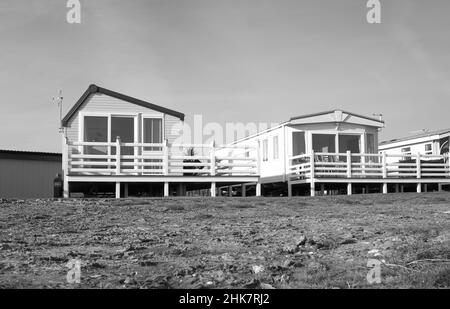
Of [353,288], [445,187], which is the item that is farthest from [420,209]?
[445,187]

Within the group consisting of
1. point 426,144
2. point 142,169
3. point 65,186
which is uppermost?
point 426,144

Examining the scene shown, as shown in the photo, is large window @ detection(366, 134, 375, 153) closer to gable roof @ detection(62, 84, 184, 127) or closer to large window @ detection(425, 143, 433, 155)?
large window @ detection(425, 143, 433, 155)

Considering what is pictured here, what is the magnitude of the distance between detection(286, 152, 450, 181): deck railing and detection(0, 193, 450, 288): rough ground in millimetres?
8796

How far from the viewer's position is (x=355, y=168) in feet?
71.1

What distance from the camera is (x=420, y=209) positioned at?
40.7ft

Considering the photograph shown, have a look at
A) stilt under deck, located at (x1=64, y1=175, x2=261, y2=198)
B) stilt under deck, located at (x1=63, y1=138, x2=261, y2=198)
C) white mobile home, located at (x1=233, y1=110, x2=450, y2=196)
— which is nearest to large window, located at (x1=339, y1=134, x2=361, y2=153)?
white mobile home, located at (x1=233, y1=110, x2=450, y2=196)

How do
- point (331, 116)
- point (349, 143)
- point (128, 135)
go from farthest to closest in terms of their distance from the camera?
point (349, 143) → point (331, 116) → point (128, 135)

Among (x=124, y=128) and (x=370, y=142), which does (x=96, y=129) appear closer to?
(x=124, y=128)

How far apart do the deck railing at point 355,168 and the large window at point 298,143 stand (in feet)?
1.91

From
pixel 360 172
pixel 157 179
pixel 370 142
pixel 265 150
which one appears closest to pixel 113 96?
pixel 157 179

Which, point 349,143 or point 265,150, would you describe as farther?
point 265,150

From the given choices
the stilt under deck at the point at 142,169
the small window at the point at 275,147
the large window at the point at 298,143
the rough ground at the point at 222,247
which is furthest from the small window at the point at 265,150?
the rough ground at the point at 222,247

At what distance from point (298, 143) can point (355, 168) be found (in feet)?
10.8

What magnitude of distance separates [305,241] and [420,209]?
585 cm
